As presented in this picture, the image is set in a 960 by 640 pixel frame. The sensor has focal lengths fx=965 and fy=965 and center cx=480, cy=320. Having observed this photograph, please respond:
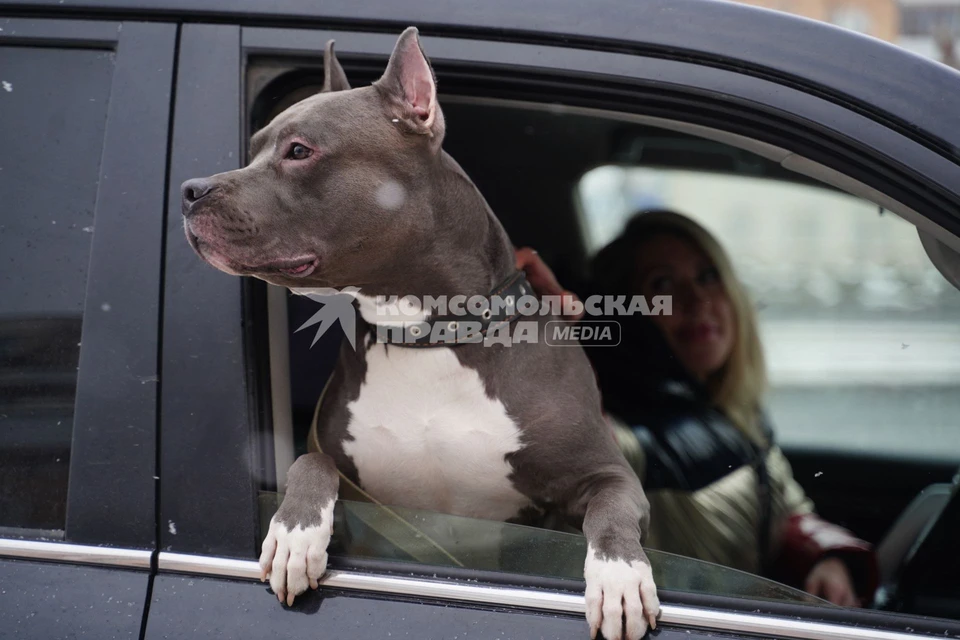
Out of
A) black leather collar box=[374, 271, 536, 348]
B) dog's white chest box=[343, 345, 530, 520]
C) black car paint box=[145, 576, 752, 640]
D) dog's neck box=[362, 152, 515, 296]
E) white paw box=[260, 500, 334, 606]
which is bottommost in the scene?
black car paint box=[145, 576, 752, 640]

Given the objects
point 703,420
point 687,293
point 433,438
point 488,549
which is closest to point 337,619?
point 488,549

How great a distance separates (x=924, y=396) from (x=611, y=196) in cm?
392

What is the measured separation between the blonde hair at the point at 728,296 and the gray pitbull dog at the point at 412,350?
1062 millimetres

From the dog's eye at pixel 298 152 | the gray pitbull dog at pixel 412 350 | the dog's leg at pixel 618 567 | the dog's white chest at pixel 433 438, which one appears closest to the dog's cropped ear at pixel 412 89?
the gray pitbull dog at pixel 412 350

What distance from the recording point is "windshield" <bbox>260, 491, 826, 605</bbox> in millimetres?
1555

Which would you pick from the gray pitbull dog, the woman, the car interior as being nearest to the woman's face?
the woman

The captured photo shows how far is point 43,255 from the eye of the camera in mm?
1638

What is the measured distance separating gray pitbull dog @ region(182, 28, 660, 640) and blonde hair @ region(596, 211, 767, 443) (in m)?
1.06

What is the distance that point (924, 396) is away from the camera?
649 cm

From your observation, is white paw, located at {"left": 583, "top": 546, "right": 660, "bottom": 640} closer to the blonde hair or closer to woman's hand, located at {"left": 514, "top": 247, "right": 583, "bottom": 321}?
woman's hand, located at {"left": 514, "top": 247, "right": 583, "bottom": 321}

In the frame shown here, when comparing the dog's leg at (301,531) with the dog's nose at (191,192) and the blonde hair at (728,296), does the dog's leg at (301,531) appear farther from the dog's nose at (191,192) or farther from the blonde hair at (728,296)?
the blonde hair at (728,296)

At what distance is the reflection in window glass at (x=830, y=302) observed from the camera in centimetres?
358

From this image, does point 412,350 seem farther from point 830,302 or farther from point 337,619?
point 830,302

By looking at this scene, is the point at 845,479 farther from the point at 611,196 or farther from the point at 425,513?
the point at 425,513
